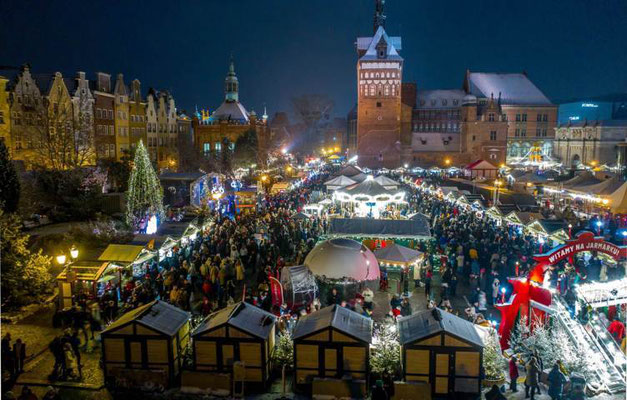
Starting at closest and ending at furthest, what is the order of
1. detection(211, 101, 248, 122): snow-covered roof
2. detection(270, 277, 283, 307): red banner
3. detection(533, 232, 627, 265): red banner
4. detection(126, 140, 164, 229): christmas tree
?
detection(533, 232, 627, 265): red banner < detection(270, 277, 283, 307): red banner < detection(126, 140, 164, 229): christmas tree < detection(211, 101, 248, 122): snow-covered roof

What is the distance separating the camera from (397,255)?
13891 mm

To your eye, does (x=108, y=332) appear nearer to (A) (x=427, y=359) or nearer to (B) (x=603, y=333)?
(A) (x=427, y=359)

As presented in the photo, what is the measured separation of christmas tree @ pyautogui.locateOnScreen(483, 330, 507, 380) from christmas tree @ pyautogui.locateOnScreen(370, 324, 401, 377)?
152 cm

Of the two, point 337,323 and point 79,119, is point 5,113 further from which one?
point 337,323

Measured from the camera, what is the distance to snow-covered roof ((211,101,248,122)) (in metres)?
62.1

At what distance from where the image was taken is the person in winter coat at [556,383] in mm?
7645

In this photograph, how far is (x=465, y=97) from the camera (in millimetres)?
57812

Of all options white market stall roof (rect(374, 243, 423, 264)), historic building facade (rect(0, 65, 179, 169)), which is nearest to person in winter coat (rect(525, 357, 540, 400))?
white market stall roof (rect(374, 243, 423, 264))

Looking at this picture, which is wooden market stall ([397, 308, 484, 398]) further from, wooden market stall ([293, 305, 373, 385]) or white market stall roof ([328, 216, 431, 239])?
white market stall roof ([328, 216, 431, 239])

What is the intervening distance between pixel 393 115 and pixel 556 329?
49.1 meters

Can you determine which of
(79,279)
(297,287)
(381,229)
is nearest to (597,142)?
(381,229)

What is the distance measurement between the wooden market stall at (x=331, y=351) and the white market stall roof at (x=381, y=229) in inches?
336

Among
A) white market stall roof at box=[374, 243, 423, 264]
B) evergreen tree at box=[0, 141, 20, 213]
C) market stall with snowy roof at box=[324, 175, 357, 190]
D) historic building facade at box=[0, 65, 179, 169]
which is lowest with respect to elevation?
white market stall roof at box=[374, 243, 423, 264]

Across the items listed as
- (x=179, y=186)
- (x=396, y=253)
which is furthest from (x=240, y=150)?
(x=396, y=253)
